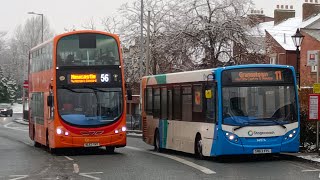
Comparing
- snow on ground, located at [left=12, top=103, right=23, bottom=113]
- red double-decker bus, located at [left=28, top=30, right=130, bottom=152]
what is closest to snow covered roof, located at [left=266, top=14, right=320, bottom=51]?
red double-decker bus, located at [left=28, top=30, right=130, bottom=152]

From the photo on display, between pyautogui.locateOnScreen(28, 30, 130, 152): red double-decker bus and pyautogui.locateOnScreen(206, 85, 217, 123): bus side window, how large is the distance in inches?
190

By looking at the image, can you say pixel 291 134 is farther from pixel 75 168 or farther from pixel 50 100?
pixel 50 100

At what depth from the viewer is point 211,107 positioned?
1802cm

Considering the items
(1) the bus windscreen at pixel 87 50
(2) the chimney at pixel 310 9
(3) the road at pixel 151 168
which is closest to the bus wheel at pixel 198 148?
(3) the road at pixel 151 168

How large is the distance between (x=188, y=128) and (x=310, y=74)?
Answer: 28878mm

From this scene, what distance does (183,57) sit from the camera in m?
40.9

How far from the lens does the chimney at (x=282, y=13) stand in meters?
59.1

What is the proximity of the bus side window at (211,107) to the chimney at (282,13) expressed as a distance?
4205cm

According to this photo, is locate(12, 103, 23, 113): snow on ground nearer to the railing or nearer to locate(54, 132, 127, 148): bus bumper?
the railing

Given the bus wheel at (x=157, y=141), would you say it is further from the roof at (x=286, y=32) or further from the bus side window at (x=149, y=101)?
the roof at (x=286, y=32)

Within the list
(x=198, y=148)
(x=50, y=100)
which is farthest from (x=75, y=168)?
(x=50, y=100)

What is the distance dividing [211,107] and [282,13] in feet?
142

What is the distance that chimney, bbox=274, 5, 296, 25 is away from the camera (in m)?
59.1

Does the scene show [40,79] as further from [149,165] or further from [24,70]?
[24,70]
